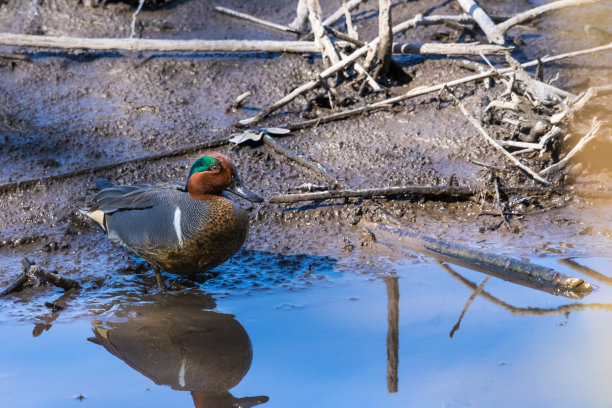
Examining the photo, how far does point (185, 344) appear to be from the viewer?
155 inches

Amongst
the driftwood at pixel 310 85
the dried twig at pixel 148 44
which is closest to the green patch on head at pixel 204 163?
the driftwood at pixel 310 85

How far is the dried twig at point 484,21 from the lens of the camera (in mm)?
6461

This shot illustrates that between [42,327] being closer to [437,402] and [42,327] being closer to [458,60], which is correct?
[437,402]

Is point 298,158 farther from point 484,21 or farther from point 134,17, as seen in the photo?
point 134,17

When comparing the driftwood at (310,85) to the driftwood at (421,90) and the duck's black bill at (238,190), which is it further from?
the duck's black bill at (238,190)

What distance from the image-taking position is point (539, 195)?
5457mm

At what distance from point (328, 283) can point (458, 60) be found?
3.18m

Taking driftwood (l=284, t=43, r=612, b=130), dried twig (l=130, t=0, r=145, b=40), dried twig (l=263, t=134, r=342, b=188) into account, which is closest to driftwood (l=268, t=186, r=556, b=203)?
dried twig (l=263, t=134, r=342, b=188)

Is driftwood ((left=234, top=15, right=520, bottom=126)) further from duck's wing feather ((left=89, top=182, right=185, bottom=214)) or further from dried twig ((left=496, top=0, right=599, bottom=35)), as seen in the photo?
duck's wing feather ((left=89, top=182, right=185, bottom=214))

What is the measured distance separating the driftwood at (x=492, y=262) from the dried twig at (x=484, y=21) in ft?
7.92

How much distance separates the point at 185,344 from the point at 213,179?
3.43ft

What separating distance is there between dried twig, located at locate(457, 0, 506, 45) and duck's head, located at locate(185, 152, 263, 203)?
323 centimetres

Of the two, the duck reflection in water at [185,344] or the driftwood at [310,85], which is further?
the driftwood at [310,85]

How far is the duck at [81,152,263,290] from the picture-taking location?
4.32m
